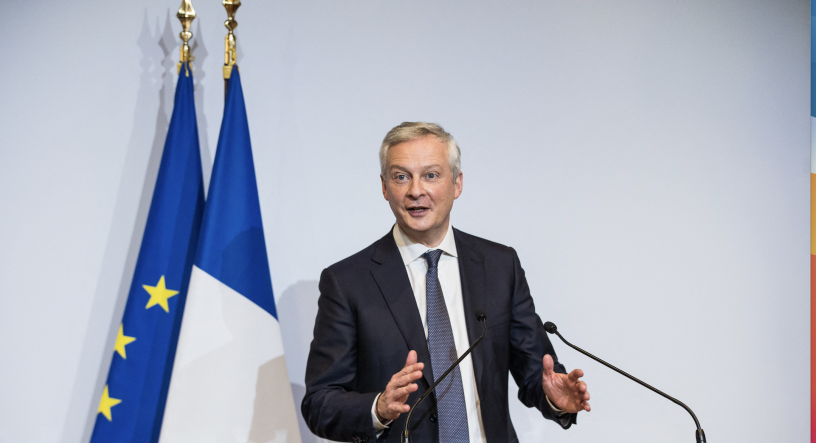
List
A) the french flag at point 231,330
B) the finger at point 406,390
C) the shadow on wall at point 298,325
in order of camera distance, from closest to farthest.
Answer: the finger at point 406,390
the french flag at point 231,330
the shadow on wall at point 298,325

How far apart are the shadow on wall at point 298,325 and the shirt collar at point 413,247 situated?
0.76 m

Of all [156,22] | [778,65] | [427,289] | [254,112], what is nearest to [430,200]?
[427,289]

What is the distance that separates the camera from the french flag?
211cm

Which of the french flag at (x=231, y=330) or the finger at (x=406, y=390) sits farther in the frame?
the french flag at (x=231, y=330)

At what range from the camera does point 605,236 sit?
104 inches

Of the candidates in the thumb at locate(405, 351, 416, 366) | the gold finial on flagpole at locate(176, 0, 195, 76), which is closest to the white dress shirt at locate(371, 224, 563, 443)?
the thumb at locate(405, 351, 416, 366)

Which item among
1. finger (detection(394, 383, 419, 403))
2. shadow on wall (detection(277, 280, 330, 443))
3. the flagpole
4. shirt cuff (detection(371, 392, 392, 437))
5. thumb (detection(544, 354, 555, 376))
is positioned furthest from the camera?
shadow on wall (detection(277, 280, 330, 443))

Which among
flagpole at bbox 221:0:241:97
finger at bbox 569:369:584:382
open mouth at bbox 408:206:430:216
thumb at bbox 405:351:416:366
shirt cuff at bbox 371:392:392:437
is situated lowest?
shirt cuff at bbox 371:392:392:437

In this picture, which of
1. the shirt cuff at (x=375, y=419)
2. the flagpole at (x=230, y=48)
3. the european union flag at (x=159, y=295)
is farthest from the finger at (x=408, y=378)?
the flagpole at (x=230, y=48)

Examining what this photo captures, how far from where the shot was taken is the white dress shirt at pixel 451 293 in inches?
68.4

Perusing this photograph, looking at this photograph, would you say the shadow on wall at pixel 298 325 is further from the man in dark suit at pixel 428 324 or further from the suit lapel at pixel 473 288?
the suit lapel at pixel 473 288

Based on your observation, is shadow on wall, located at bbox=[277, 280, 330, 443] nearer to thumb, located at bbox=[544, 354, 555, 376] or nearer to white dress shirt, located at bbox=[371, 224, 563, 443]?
white dress shirt, located at bbox=[371, 224, 563, 443]

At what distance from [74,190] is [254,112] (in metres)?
0.69

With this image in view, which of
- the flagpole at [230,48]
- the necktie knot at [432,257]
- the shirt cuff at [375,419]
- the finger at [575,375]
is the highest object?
the flagpole at [230,48]
